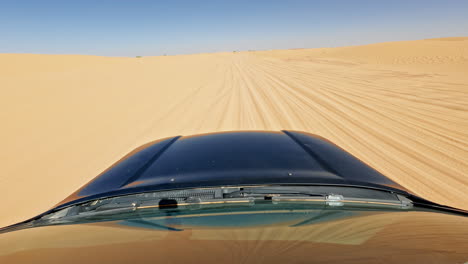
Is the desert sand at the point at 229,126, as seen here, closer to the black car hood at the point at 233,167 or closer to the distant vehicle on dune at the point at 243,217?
the black car hood at the point at 233,167

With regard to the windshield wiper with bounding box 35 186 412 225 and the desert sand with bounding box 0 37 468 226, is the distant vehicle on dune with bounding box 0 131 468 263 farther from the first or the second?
the desert sand with bounding box 0 37 468 226

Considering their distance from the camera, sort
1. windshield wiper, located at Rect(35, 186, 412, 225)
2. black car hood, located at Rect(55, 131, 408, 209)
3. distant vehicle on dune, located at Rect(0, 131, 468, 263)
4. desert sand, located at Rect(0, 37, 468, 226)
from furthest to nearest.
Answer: desert sand, located at Rect(0, 37, 468, 226)
black car hood, located at Rect(55, 131, 408, 209)
windshield wiper, located at Rect(35, 186, 412, 225)
distant vehicle on dune, located at Rect(0, 131, 468, 263)

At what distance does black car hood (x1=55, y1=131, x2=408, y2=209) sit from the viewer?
6.13 ft

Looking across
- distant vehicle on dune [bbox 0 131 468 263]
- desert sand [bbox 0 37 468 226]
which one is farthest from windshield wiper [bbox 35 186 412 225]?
desert sand [bbox 0 37 468 226]

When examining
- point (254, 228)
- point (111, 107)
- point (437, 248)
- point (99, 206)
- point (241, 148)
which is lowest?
point (437, 248)

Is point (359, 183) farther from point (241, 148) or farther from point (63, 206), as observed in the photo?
point (63, 206)

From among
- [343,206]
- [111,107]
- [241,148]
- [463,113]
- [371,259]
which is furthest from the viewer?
[111,107]

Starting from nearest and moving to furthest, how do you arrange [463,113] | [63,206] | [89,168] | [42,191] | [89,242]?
[89,242] → [63,206] → [42,191] → [89,168] → [463,113]

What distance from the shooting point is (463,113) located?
793cm

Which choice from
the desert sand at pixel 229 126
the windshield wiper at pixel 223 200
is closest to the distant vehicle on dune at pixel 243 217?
the windshield wiper at pixel 223 200

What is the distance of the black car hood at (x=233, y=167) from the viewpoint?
187 centimetres

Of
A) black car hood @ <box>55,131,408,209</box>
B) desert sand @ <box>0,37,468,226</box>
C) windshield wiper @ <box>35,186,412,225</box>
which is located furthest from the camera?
desert sand @ <box>0,37,468,226</box>

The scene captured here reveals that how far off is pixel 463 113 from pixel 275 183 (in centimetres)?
864

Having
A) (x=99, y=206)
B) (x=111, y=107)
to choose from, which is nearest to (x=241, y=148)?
(x=99, y=206)
